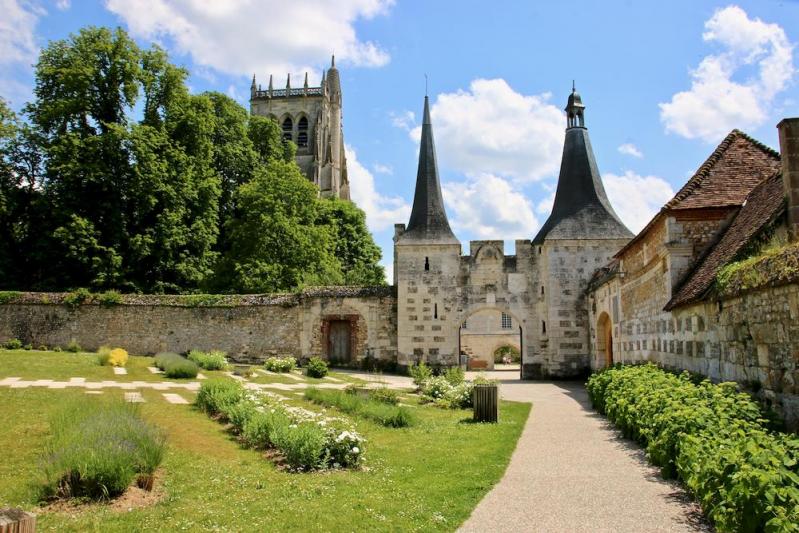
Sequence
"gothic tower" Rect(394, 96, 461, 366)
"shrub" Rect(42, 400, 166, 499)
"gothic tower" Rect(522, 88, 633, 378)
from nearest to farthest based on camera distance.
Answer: "shrub" Rect(42, 400, 166, 499) < "gothic tower" Rect(522, 88, 633, 378) < "gothic tower" Rect(394, 96, 461, 366)

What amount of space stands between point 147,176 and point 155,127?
370 centimetres

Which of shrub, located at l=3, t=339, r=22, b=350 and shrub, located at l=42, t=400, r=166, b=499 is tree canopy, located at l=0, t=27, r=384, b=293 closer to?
shrub, located at l=3, t=339, r=22, b=350

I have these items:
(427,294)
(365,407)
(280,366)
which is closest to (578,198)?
(427,294)

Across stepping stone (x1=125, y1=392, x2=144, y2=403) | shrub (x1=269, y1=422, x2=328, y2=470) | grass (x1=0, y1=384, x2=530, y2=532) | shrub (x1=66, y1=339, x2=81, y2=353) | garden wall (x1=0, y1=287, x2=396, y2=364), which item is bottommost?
grass (x1=0, y1=384, x2=530, y2=532)

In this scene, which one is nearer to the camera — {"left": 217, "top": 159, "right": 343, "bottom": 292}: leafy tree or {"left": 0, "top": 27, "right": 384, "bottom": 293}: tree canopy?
{"left": 0, "top": 27, "right": 384, "bottom": 293}: tree canopy

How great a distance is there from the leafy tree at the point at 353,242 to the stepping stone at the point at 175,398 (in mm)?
26352

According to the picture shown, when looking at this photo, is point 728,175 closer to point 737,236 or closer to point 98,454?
point 737,236

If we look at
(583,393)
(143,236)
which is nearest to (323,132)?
(143,236)

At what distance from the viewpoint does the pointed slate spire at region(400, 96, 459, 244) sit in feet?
80.3

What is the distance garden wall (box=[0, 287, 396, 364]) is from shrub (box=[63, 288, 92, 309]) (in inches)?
1.5

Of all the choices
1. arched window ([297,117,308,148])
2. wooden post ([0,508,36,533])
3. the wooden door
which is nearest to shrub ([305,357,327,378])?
the wooden door

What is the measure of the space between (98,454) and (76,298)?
65.4ft

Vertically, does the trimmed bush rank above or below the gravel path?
above

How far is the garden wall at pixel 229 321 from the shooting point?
2361 centimetres
